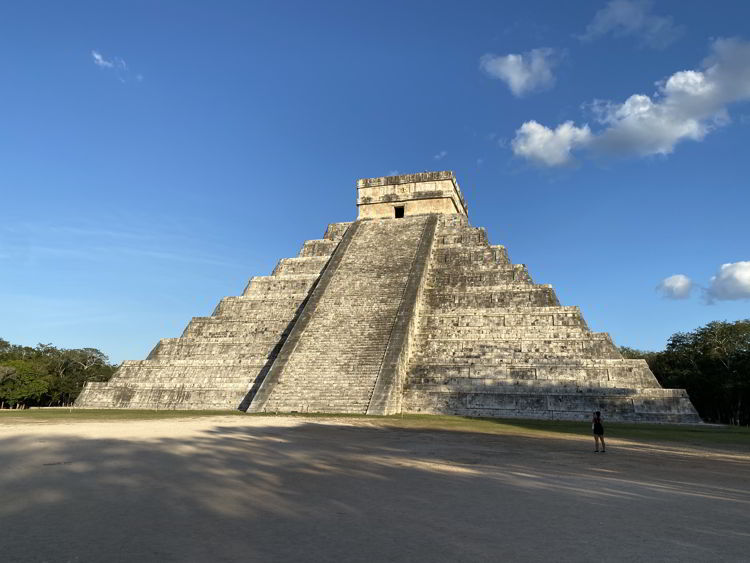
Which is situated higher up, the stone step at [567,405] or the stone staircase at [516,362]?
the stone staircase at [516,362]

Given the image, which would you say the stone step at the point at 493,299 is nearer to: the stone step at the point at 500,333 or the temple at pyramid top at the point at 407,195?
the stone step at the point at 500,333

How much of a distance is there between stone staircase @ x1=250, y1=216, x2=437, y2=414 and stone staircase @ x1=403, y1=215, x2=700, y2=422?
4.01 feet

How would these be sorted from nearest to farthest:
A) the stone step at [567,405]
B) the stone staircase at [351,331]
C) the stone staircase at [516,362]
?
the stone step at [567,405]
the stone staircase at [516,362]
the stone staircase at [351,331]

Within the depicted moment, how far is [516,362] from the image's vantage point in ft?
53.5

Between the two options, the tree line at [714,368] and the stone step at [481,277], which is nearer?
the stone step at [481,277]

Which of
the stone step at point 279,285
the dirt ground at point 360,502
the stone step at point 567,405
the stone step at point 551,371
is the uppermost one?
the stone step at point 279,285

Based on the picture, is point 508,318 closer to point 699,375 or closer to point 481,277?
point 481,277

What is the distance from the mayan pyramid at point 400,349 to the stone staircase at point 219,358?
0.05 metres

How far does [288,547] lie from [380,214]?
24.3m

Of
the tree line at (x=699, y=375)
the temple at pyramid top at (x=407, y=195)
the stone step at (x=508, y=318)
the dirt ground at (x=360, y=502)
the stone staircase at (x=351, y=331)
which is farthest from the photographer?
the tree line at (x=699, y=375)

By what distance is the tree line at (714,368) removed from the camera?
2788 cm

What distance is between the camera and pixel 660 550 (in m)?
3.58

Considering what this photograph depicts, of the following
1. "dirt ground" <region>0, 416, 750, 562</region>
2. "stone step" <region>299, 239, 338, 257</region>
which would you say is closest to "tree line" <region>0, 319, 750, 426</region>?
"stone step" <region>299, 239, 338, 257</region>

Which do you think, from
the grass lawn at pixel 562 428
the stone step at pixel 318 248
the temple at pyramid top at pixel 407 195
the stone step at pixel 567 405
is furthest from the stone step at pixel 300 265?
the grass lawn at pixel 562 428
